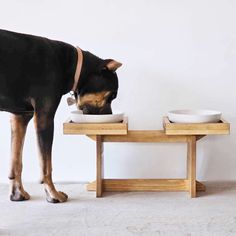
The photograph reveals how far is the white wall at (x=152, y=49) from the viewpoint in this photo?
154 cm

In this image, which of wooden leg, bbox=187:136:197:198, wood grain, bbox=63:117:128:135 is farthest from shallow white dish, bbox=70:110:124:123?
wooden leg, bbox=187:136:197:198

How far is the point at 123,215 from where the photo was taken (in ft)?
3.88

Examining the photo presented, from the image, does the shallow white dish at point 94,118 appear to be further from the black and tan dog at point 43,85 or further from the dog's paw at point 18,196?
the dog's paw at point 18,196

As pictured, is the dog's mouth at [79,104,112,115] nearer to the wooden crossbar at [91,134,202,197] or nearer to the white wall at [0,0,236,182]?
the wooden crossbar at [91,134,202,197]

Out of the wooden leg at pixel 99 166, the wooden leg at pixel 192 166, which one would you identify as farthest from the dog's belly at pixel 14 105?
the wooden leg at pixel 192 166

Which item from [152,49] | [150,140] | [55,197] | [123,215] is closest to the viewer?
[123,215]

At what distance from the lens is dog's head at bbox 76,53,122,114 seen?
4.26 feet

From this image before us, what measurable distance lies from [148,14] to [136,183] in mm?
610

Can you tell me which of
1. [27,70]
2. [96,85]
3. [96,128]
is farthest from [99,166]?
[27,70]

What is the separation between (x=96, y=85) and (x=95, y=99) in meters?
0.04

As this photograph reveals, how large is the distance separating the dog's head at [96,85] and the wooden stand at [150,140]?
0.07 m

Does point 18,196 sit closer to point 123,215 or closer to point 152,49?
point 123,215

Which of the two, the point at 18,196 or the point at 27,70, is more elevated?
the point at 27,70

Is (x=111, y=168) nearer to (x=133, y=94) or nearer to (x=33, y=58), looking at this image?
(x=133, y=94)
